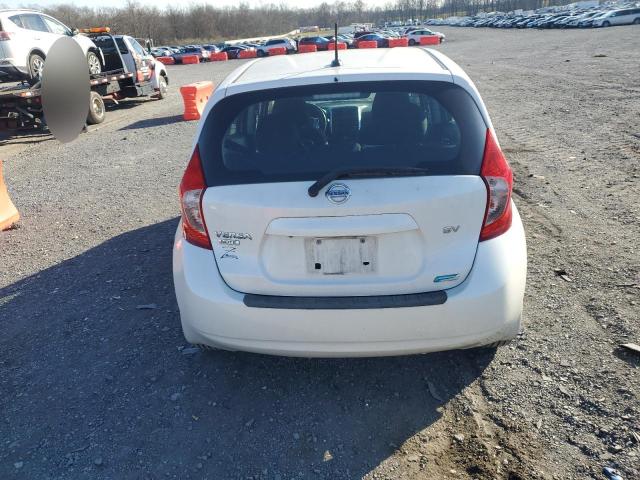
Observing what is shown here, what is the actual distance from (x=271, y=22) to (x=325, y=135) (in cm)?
11754

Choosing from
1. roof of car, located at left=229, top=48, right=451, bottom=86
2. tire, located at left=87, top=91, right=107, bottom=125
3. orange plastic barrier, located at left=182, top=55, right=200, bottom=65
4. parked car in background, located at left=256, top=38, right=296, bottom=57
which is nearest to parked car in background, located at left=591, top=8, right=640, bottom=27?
parked car in background, located at left=256, top=38, right=296, bottom=57

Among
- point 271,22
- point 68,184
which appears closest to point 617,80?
point 68,184

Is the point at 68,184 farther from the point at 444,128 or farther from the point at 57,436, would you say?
the point at 444,128

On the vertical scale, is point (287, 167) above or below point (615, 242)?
above

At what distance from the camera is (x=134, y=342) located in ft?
11.9

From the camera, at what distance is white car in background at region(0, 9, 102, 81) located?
37.8 ft

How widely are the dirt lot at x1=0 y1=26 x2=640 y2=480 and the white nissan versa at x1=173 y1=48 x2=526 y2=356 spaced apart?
1.46 ft

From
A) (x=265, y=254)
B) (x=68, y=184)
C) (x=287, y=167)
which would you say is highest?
(x=287, y=167)

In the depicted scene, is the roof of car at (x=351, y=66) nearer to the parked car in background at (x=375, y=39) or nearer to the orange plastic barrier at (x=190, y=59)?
the parked car in background at (x=375, y=39)

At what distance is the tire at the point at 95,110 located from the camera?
46.5 feet

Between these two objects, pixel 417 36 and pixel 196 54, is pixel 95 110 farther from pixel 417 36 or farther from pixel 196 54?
pixel 417 36

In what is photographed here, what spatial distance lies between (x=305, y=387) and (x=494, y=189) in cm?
161

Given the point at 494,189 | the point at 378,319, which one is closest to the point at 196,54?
the point at 494,189

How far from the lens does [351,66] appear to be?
2.96 metres
